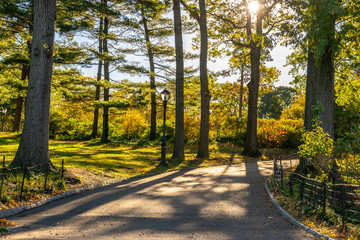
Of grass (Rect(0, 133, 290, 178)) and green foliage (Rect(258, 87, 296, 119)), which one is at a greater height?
green foliage (Rect(258, 87, 296, 119))

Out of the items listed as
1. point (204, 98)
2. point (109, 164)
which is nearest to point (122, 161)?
point (109, 164)

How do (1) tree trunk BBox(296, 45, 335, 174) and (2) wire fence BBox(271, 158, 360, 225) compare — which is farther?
(1) tree trunk BBox(296, 45, 335, 174)

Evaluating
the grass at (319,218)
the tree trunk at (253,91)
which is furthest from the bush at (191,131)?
the grass at (319,218)

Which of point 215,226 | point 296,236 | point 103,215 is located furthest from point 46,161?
point 296,236

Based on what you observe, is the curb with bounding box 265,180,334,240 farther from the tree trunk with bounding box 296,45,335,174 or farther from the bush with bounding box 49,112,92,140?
→ the bush with bounding box 49,112,92,140

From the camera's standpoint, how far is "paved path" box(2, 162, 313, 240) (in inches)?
201

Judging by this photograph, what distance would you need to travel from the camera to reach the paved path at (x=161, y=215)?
5.09 metres

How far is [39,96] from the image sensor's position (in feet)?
30.2

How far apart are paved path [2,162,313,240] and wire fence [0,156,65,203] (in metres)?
0.64

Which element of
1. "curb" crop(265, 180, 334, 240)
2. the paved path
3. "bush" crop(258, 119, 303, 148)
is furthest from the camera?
"bush" crop(258, 119, 303, 148)

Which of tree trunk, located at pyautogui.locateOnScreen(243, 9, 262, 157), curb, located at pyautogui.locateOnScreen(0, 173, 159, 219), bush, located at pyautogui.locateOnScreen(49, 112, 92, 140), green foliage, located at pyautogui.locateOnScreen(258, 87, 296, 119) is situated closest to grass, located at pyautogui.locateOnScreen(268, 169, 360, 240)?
curb, located at pyautogui.locateOnScreen(0, 173, 159, 219)

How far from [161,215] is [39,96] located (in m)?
5.48

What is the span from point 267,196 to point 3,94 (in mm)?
24504

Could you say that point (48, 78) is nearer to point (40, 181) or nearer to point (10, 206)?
point (40, 181)
